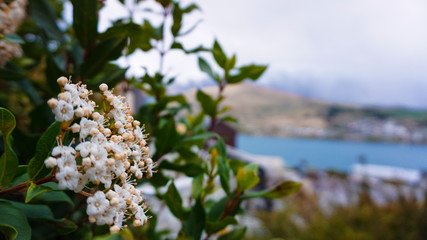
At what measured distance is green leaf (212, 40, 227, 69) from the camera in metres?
0.68

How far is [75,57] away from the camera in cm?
66

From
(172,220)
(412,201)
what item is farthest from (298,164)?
(172,220)

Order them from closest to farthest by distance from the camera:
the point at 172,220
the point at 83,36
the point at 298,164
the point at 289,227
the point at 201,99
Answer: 1. the point at 83,36
2. the point at 201,99
3. the point at 172,220
4. the point at 289,227
5. the point at 298,164

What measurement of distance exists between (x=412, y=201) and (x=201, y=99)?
13.1 ft

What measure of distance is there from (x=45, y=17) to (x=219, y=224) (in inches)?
25.0

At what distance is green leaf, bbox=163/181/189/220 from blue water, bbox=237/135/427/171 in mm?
7535

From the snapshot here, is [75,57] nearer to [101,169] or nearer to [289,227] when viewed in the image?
[101,169]

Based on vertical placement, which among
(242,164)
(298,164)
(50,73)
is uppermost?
(50,73)

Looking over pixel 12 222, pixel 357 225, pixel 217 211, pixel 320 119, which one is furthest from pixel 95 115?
pixel 320 119

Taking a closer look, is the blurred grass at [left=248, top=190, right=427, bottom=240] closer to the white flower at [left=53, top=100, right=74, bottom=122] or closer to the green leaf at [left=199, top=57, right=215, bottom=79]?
the green leaf at [left=199, top=57, right=215, bottom=79]

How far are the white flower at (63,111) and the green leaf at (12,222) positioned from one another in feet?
0.42

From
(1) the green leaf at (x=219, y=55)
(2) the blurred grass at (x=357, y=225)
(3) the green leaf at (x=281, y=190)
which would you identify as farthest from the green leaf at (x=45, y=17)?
(2) the blurred grass at (x=357, y=225)

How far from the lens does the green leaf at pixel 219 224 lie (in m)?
0.50

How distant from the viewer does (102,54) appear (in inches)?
21.8
